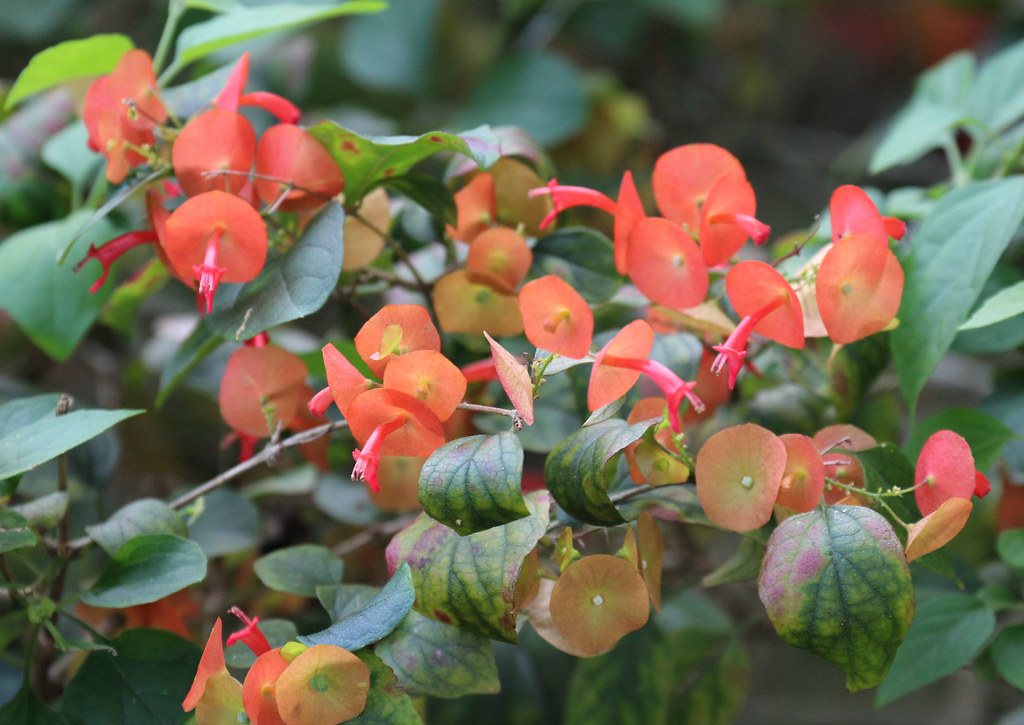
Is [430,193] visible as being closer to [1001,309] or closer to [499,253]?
[499,253]

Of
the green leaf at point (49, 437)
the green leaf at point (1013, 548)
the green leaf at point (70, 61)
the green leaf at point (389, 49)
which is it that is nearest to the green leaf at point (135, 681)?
the green leaf at point (49, 437)

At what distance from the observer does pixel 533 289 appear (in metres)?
0.32

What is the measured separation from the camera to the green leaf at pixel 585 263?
0.44 metres

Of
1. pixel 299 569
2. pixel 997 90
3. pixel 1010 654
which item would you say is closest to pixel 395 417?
pixel 299 569

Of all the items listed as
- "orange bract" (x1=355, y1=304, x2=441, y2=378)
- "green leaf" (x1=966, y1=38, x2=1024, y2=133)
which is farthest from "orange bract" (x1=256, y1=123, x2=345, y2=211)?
"green leaf" (x1=966, y1=38, x2=1024, y2=133)

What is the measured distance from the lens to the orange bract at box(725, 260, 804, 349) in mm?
340

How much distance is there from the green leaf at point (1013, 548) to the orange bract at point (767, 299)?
20 centimetres

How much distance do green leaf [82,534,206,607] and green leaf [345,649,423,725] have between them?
92mm

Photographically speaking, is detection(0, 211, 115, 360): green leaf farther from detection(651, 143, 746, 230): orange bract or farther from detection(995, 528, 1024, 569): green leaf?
detection(995, 528, 1024, 569): green leaf

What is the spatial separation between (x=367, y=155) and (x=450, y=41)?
884 millimetres

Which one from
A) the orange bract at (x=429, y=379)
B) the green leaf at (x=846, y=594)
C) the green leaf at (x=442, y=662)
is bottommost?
the green leaf at (x=442, y=662)

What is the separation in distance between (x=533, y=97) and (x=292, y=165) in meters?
0.69

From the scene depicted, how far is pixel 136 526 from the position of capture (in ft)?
1.30

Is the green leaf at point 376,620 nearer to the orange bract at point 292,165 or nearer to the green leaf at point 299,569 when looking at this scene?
the green leaf at point 299,569
